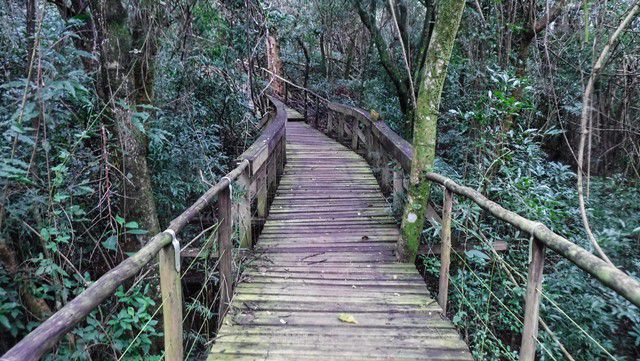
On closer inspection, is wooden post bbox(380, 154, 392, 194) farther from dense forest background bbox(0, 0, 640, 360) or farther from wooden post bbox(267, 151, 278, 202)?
wooden post bbox(267, 151, 278, 202)

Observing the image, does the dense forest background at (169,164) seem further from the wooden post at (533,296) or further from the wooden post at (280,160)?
the wooden post at (280,160)

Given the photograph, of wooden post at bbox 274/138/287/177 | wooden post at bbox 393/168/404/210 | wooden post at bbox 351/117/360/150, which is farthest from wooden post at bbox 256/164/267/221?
wooden post at bbox 351/117/360/150

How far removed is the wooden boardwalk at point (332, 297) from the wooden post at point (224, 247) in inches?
3.7

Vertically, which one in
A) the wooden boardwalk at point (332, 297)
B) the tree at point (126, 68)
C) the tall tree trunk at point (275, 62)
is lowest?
the wooden boardwalk at point (332, 297)

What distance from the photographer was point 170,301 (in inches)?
86.1

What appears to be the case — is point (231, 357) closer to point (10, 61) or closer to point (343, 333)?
point (343, 333)

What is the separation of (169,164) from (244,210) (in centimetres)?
145

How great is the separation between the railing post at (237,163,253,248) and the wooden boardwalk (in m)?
0.27

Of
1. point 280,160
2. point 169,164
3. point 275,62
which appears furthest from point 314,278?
point 275,62

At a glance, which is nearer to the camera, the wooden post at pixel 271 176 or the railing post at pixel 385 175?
the wooden post at pixel 271 176

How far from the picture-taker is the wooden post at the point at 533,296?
6.80ft

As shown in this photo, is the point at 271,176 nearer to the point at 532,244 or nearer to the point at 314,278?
the point at 314,278

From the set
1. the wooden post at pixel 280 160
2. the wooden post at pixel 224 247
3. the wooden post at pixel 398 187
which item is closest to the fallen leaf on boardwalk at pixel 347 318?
the wooden post at pixel 224 247

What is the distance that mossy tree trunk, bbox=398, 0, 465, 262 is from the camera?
3705 mm
